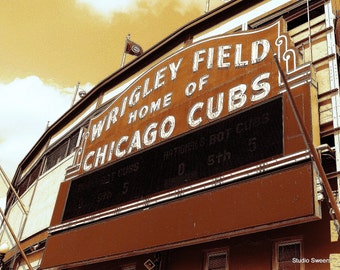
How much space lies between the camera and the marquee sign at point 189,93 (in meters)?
11.0

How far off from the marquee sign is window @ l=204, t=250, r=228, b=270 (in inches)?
131

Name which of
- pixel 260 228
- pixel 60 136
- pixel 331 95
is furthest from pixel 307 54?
pixel 60 136

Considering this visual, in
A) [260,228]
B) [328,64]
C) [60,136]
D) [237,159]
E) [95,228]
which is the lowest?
[260,228]

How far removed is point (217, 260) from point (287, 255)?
81.3 inches

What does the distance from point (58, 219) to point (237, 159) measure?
8.02 meters

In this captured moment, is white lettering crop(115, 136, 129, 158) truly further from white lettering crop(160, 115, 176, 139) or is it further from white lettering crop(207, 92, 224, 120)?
white lettering crop(207, 92, 224, 120)

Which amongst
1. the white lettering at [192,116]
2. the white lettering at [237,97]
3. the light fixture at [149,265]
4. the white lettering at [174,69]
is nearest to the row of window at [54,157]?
the white lettering at [174,69]

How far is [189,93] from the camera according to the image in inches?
504

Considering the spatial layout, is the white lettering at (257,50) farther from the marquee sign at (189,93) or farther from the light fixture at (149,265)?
the light fixture at (149,265)

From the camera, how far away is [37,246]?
791 inches

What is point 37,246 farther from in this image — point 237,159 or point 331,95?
point 331,95

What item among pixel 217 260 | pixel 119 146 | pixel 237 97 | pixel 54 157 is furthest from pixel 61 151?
pixel 237 97

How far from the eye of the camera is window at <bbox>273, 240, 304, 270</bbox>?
30.0 feet

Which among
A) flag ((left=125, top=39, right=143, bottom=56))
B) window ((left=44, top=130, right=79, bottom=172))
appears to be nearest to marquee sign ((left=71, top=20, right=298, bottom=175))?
window ((left=44, top=130, right=79, bottom=172))
